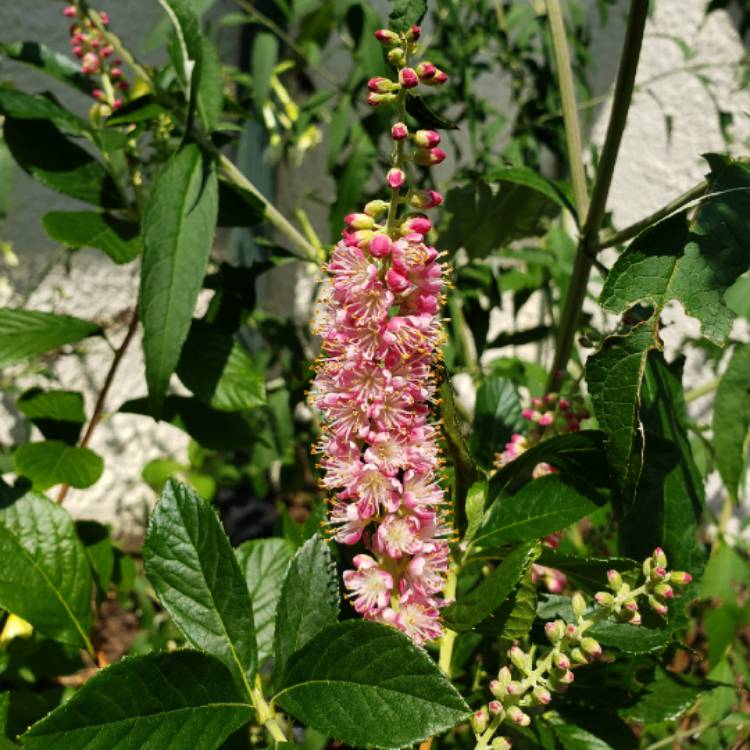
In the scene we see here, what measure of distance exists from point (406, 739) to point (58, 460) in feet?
2.16

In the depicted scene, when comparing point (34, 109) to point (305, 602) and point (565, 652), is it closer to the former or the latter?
point (305, 602)

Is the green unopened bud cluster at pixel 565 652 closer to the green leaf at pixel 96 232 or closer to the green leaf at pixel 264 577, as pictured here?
the green leaf at pixel 264 577

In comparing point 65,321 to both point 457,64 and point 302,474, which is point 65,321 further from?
point 302,474

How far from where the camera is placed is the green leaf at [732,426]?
0.84 m

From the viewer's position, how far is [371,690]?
0.51 m

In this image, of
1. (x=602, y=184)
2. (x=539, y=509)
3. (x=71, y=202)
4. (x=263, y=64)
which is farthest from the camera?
(x=71, y=202)

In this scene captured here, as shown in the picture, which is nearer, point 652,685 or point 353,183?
point 652,685

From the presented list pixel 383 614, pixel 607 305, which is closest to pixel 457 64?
pixel 607 305

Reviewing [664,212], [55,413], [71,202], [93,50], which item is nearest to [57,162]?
[93,50]

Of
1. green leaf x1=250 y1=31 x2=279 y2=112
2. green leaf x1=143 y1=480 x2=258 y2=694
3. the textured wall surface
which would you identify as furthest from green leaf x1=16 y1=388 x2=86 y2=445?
the textured wall surface

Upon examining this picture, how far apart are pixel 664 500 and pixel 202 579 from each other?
0.42 metres

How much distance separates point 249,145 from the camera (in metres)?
2.31

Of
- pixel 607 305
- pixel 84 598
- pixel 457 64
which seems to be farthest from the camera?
pixel 457 64

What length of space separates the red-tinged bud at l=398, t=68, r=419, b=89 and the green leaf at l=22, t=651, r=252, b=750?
0.42 m
